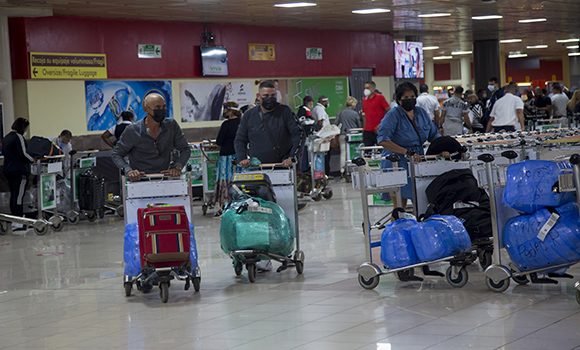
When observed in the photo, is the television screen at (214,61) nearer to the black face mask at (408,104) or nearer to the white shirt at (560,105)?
the white shirt at (560,105)

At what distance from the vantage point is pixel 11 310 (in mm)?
9148

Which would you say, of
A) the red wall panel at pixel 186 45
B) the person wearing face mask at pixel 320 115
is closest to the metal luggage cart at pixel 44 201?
the red wall panel at pixel 186 45

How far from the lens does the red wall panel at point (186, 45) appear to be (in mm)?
18859

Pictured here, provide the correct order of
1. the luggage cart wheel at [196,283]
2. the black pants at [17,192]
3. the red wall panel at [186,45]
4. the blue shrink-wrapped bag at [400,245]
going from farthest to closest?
the red wall panel at [186,45]
the black pants at [17,192]
the luggage cart wheel at [196,283]
the blue shrink-wrapped bag at [400,245]

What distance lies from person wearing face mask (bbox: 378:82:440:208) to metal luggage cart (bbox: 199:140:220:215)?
7043 millimetres

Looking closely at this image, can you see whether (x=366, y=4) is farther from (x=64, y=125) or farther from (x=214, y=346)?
(x=214, y=346)

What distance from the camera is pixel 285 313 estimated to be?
27.0 ft

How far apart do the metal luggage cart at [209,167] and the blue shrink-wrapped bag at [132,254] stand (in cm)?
811

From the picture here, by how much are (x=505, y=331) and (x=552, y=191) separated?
154 cm

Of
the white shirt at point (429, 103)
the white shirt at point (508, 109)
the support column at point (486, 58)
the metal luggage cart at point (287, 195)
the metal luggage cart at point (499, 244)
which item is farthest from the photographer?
the support column at point (486, 58)

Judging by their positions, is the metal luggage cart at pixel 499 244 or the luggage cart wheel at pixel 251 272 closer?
the metal luggage cart at pixel 499 244

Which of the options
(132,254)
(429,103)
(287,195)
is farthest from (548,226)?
(429,103)

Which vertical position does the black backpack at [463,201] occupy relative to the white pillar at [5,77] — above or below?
below

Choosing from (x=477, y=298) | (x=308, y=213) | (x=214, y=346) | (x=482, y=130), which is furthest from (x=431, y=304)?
(x=482, y=130)
